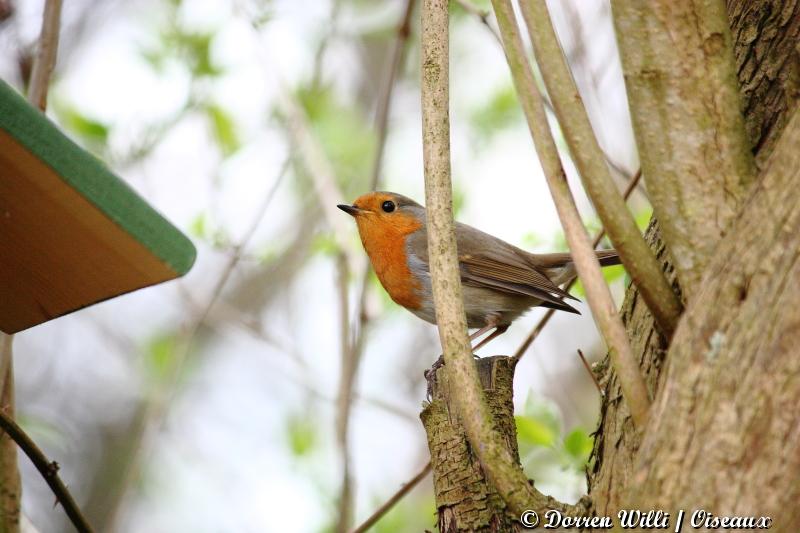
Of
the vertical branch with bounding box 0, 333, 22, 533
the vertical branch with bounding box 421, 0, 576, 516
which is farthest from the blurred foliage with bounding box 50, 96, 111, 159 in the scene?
the vertical branch with bounding box 421, 0, 576, 516

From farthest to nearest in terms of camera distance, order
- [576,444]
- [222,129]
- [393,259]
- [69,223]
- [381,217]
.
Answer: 1. [222,129]
2. [381,217]
3. [393,259]
4. [576,444]
5. [69,223]

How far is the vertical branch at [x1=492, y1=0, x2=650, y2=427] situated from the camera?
65.0 inches

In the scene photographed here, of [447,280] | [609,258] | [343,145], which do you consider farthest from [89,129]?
[447,280]

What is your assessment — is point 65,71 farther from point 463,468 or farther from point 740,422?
point 740,422

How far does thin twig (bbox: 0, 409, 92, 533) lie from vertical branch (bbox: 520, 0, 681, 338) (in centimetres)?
146

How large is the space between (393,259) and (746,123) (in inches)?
96.3

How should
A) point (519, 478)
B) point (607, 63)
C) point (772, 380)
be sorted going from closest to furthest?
point (772, 380)
point (519, 478)
point (607, 63)

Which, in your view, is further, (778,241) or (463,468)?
(463,468)

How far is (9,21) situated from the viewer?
3797 mm

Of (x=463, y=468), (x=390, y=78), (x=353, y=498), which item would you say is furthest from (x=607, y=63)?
(x=463, y=468)

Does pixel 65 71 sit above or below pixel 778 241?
above

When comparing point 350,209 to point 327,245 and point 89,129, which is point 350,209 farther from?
point 89,129

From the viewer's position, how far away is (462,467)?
2029 millimetres

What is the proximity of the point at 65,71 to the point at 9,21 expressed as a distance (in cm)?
246
